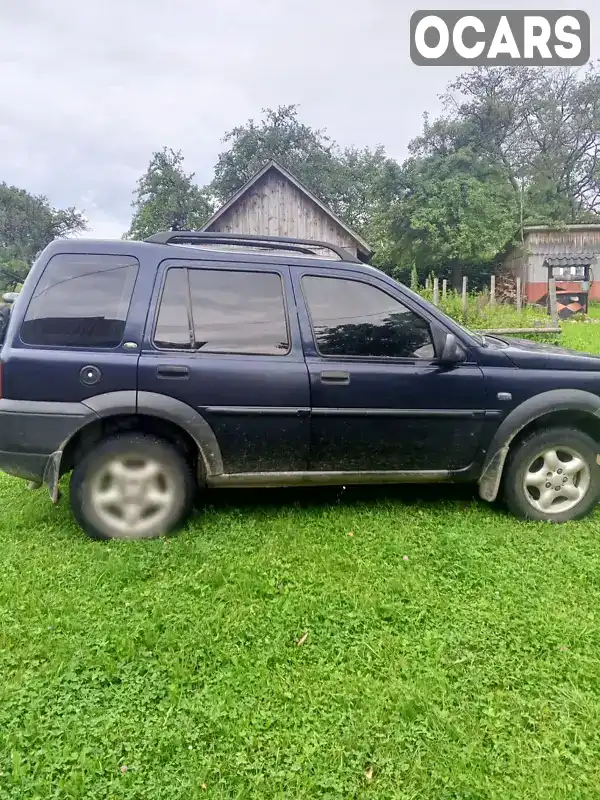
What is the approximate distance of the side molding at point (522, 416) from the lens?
3.45 meters

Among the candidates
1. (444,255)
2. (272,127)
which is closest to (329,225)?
(444,255)

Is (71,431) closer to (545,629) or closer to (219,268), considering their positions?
(219,268)

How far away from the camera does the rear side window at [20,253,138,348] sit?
10.1 feet

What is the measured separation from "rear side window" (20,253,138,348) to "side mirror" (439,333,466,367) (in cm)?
199

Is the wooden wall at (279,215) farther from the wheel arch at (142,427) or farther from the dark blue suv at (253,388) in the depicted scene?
the wheel arch at (142,427)

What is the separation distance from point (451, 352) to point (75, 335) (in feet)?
7.61

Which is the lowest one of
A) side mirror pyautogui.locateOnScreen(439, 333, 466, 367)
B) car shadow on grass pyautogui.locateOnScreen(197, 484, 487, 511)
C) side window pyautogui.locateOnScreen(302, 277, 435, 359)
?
car shadow on grass pyautogui.locateOnScreen(197, 484, 487, 511)

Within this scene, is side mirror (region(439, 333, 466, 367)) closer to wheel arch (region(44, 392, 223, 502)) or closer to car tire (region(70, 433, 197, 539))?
wheel arch (region(44, 392, 223, 502))

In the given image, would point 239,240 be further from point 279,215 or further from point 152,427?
Result: point 279,215

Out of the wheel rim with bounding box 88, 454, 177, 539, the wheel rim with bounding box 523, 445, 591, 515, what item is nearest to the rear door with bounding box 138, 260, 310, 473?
the wheel rim with bounding box 88, 454, 177, 539

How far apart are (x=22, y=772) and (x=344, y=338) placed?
261cm

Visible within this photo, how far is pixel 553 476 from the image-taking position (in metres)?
3.57

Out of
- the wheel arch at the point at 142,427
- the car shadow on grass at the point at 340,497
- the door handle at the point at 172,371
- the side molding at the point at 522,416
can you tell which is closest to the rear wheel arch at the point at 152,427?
the wheel arch at the point at 142,427

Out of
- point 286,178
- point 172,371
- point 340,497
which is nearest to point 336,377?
point 172,371
